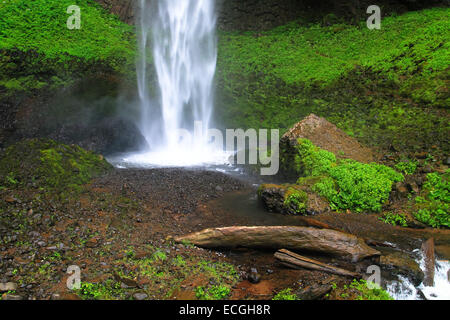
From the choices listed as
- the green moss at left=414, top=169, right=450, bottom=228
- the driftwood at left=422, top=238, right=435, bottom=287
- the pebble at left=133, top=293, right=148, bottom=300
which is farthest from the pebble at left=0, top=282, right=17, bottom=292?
the green moss at left=414, top=169, right=450, bottom=228

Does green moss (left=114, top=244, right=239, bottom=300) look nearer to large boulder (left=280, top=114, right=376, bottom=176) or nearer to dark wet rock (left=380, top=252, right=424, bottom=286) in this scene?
dark wet rock (left=380, top=252, right=424, bottom=286)

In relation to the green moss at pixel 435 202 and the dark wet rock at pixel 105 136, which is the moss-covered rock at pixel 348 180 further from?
the dark wet rock at pixel 105 136

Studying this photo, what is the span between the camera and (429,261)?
4848mm

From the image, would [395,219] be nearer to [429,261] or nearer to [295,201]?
[429,261]

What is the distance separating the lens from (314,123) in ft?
32.1

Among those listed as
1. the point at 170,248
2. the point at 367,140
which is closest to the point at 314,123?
the point at 367,140

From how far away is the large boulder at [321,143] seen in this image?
9031 mm

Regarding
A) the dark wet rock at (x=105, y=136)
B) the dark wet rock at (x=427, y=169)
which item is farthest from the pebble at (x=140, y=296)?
the dark wet rock at (x=105, y=136)

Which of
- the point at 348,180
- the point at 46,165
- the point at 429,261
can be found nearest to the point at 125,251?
the point at 46,165

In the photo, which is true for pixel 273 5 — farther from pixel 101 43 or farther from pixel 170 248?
pixel 170 248

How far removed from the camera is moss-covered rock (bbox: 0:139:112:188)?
6895mm

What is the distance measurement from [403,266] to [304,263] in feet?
5.23

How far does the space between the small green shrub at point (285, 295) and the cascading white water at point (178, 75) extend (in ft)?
33.9
